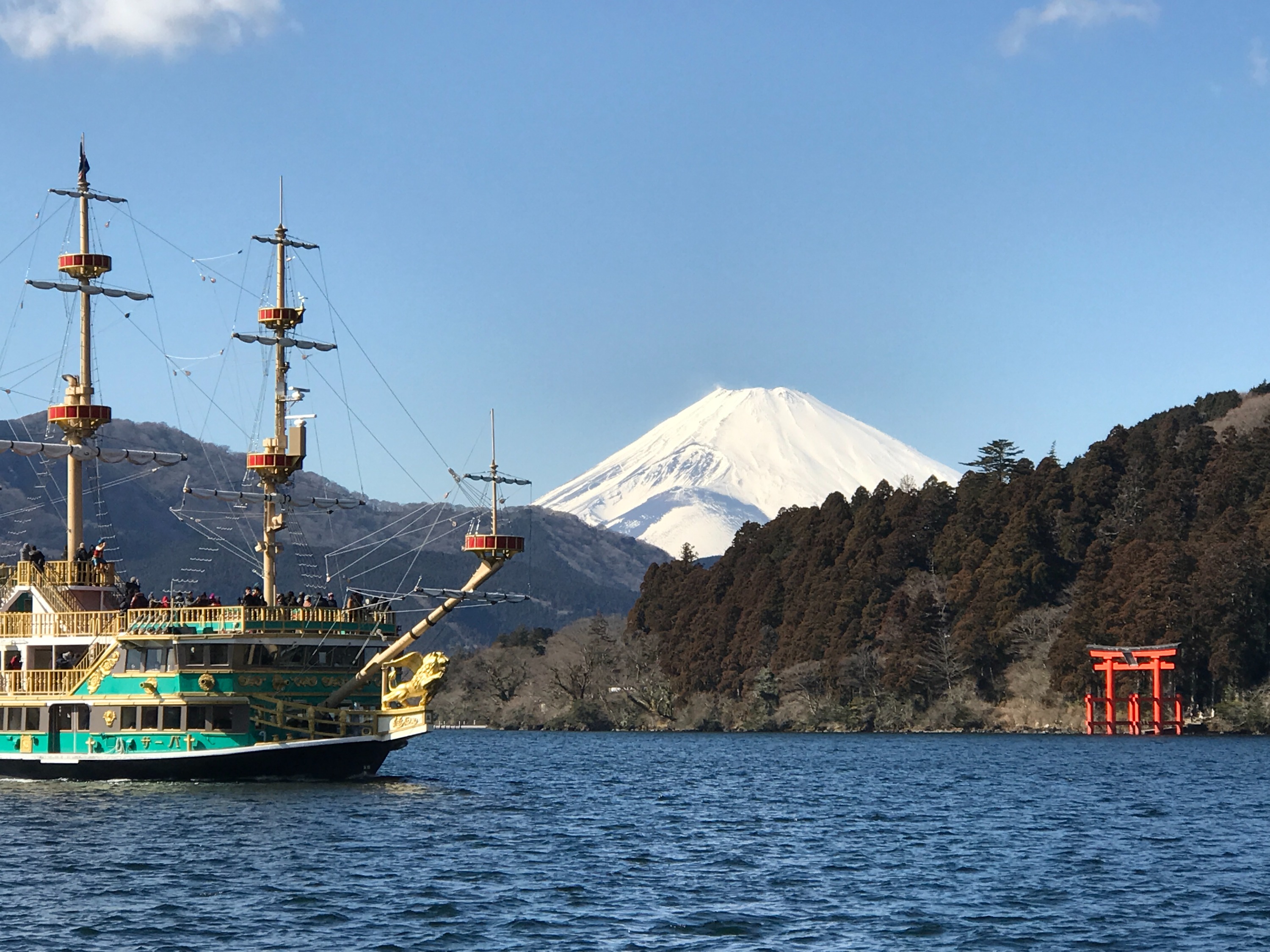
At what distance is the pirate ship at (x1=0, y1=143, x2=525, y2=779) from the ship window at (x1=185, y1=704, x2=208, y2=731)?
0.04m

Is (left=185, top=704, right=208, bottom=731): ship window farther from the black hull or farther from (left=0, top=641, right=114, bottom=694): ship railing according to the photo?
(left=0, top=641, right=114, bottom=694): ship railing

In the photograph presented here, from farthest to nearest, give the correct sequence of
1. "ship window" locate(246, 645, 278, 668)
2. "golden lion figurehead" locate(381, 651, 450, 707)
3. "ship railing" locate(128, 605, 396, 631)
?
"golden lion figurehead" locate(381, 651, 450, 707) → "ship window" locate(246, 645, 278, 668) → "ship railing" locate(128, 605, 396, 631)

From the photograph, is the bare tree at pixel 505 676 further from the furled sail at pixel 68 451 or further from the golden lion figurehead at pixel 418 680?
the golden lion figurehead at pixel 418 680

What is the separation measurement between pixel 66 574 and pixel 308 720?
38.8ft

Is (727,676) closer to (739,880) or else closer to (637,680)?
(637,680)

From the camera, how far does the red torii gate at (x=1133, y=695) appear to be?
104875mm

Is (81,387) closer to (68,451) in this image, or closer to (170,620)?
(68,451)

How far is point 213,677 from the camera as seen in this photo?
59094mm

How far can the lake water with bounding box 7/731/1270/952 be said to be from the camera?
3269 centimetres

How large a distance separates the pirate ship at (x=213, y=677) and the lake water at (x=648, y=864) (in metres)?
1.32

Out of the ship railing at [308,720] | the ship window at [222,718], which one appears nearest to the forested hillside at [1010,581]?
the ship railing at [308,720]

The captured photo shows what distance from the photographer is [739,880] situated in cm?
3931

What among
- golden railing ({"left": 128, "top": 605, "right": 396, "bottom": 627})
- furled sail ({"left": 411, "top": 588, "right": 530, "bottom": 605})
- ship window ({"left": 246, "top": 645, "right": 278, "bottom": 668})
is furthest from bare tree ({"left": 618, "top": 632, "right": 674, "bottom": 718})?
golden railing ({"left": 128, "top": 605, "right": 396, "bottom": 627})

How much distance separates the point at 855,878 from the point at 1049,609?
83817 mm
